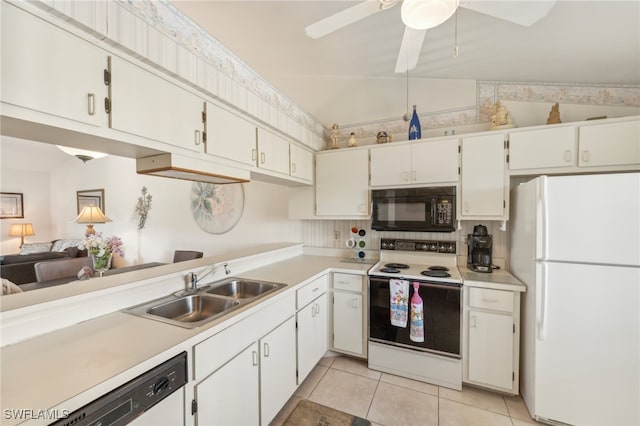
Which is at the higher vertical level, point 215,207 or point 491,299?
point 215,207

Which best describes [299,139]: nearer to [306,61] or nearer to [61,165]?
[306,61]

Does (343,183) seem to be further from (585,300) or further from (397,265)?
(585,300)

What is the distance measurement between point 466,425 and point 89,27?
9.82 ft

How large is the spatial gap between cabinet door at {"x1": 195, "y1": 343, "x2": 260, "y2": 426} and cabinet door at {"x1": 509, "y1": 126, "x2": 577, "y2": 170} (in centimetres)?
246

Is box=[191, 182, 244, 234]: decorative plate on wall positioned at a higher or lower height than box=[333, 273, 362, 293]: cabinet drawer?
higher

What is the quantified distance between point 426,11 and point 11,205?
8.13 metres

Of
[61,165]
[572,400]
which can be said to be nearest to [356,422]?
[572,400]

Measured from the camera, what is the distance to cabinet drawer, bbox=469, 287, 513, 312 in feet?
6.28

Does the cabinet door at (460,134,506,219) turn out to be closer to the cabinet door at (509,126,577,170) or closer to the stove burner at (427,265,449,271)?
the cabinet door at (509,126,577,170)

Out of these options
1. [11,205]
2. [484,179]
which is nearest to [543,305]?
[484,179]

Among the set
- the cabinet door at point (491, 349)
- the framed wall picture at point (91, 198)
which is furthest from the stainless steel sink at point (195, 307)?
the framed wall picture at point (91, 198)

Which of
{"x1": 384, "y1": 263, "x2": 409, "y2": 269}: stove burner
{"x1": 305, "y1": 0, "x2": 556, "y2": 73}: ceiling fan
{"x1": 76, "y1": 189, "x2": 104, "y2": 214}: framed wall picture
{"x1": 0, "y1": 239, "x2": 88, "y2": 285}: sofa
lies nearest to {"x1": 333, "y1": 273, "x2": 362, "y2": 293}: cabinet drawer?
{"x1": 384, "y1": 263, "x2": 409, "y2": 269}: stove burner

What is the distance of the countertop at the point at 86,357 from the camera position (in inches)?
28.5

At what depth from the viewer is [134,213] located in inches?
180
